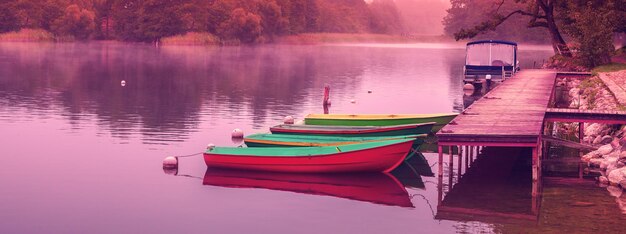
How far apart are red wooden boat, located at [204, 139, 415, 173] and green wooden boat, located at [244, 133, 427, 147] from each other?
46.7 inches

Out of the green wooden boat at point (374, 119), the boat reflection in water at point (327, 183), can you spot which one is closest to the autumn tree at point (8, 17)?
→ the green wooden boat at point (374, 119)

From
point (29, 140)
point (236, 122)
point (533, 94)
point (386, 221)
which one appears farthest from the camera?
point (236, 122)

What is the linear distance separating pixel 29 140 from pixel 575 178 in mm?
21828

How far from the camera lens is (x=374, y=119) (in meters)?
34.9

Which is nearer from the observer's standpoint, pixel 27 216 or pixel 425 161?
pixel 27 216

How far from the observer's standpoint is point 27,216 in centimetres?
2258

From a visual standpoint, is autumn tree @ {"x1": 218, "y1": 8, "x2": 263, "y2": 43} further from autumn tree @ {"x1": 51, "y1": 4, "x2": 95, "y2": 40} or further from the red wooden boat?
the red wooden boat

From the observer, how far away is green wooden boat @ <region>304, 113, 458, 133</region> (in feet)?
113

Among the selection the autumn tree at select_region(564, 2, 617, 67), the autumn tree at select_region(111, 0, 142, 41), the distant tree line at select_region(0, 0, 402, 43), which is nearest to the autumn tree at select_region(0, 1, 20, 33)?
the distant tree line at select_region(0, 0, 402, 43)

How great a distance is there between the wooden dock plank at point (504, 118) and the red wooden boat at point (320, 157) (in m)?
2.22

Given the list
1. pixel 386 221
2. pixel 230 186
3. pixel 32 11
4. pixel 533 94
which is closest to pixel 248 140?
pixel 230 186

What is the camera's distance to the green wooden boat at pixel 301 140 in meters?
29.0

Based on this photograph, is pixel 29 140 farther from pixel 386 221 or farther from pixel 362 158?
pixel 386 221

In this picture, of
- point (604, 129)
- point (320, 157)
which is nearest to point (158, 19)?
point (604, 129)
